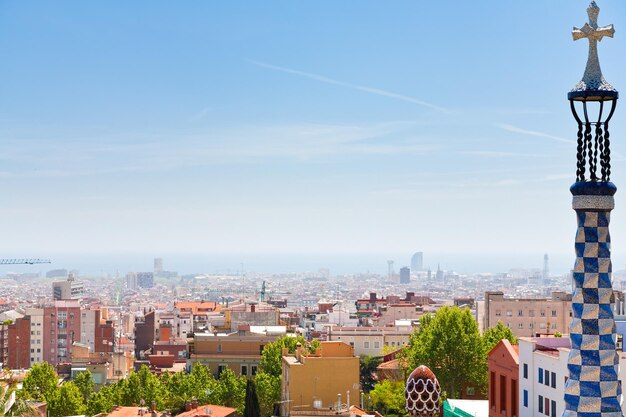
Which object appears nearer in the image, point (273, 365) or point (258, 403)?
point (258, 403)

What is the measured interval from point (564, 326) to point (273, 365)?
92.2ft

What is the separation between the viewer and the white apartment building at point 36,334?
256 feet

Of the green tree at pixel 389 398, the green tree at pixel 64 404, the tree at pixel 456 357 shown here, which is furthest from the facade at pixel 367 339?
the tree at pixel 456 357

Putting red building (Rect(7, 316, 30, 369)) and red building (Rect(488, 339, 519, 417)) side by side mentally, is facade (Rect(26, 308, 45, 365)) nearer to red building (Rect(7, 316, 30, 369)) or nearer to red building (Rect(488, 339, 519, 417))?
red building (Rect(7, 316, 30, 369))

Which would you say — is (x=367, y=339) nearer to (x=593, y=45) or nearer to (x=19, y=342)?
(x=19, y=342)

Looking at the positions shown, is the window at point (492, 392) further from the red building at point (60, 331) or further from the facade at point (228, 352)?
the red building at point (60, 331)

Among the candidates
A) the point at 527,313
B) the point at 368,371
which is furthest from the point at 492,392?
the point at 527,313

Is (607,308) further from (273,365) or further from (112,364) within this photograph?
(112,364)

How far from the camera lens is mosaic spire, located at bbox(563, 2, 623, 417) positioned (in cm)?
720

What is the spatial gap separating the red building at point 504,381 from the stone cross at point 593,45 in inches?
600

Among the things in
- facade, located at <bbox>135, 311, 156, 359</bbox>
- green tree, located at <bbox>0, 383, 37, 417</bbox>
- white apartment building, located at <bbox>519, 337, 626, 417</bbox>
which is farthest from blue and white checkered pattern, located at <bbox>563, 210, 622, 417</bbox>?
facade, located at <bbox>135, 311, 156, 359</bbox>

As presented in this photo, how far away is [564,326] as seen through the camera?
61844 millimetres

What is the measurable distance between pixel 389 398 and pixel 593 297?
27272 millimetres

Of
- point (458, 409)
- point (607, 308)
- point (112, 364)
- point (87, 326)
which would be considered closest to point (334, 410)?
point (458, 409)
